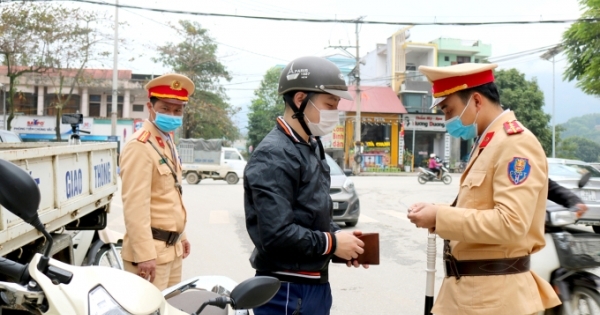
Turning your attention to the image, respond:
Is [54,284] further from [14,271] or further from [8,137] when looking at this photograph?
[8,137]

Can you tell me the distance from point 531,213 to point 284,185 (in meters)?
0.99

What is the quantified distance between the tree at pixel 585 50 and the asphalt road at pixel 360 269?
19.3 feet

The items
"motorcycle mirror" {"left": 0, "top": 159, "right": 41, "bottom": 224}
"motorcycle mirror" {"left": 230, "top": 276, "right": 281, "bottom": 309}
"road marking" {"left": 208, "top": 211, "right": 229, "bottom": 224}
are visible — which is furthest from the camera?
"road marking" {"left": 208, "top": 211, "right": 229, "bottom": 224}

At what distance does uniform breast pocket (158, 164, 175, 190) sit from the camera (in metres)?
3.50

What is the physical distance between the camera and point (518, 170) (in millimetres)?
2164

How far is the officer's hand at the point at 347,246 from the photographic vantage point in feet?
7.57

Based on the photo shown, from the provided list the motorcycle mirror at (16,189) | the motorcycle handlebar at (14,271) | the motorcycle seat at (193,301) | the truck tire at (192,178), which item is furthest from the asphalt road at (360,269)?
the truck tire at (192,178)

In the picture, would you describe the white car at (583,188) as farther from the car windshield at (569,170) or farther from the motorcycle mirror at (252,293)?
the motorcycle mirror at (252,293)

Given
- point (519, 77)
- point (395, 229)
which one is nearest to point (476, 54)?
point (519, 77)

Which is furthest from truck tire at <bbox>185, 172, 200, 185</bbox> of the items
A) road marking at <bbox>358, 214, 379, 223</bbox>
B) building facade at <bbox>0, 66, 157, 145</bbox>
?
building facade at <bbox>0, 66, 157, 145</bbox>

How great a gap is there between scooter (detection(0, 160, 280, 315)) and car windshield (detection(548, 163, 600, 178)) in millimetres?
9540

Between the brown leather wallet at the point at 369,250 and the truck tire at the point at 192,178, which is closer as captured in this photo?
the brown leather wallet at the point at 369,250

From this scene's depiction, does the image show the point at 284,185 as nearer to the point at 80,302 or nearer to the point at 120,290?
the point at 120,290

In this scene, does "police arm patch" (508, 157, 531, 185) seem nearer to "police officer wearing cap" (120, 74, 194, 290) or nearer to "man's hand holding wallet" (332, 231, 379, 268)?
"man's hand holding wallet" (332, 231, 379, 268)
